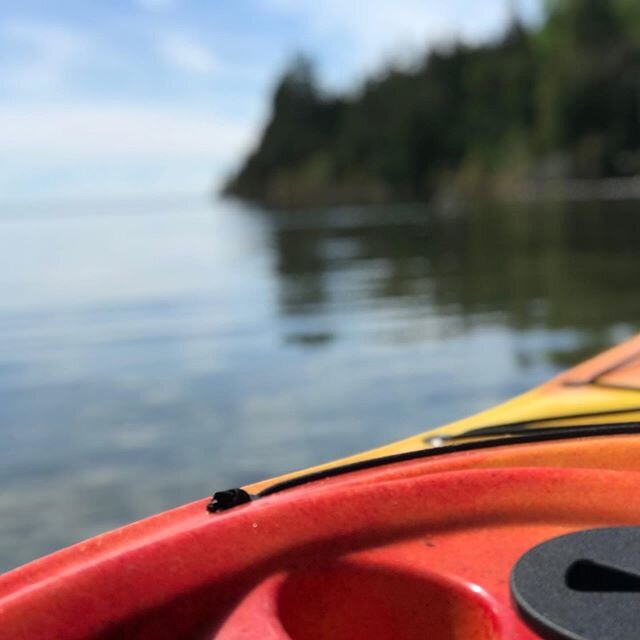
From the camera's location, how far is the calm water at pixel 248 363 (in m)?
4.52

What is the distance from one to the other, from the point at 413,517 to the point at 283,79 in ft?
344

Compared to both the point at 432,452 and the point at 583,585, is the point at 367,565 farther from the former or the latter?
the point at 432,452

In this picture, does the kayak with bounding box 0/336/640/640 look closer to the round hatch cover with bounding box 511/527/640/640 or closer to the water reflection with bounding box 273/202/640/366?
the round hatch cover with bounding box 511/527/640/640

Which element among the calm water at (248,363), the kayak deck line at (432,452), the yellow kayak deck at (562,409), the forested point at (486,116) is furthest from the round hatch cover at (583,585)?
the forested point at (486,116)

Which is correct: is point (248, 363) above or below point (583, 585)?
below

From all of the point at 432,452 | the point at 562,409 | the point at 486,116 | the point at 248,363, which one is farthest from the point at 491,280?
the point at 486,116

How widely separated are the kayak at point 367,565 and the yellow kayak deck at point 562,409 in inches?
9.8

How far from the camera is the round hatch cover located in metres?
1.35

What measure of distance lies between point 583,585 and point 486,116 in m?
72.8

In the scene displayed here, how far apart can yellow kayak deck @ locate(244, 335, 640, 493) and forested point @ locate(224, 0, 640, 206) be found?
183 feet

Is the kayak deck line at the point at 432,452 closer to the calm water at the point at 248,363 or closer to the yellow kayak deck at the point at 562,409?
the yellow kayak deck at the point at 562,409

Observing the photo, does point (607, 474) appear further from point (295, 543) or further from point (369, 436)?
point (369, 436)

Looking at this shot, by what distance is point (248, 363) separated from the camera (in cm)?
712

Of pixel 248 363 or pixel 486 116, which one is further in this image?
pixel 486 116
